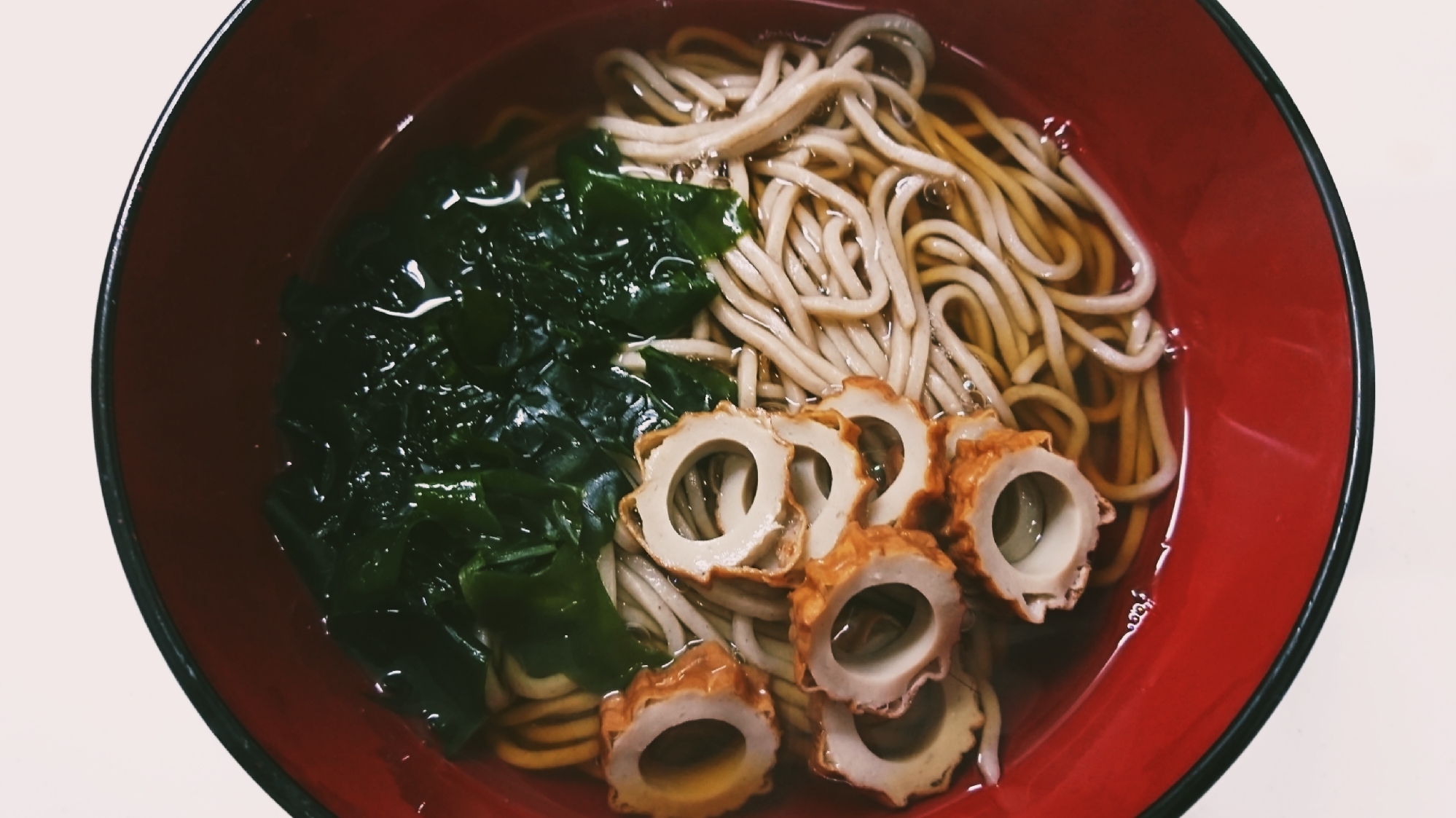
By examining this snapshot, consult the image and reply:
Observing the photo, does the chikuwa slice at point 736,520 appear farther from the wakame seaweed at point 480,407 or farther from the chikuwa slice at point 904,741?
the chikuwa slice at point 904,741

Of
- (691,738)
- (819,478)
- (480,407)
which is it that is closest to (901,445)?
(819,478)

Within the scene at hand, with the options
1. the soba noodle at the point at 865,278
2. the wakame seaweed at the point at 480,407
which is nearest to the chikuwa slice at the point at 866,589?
the soba noodle at the point at 865,278

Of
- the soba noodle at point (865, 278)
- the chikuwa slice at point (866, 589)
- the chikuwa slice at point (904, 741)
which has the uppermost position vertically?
the soba noodle at point (865, 278)

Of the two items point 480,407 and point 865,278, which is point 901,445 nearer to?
point 865,278

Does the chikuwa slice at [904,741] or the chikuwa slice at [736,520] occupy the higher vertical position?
the chikuwa slice at [736,520]

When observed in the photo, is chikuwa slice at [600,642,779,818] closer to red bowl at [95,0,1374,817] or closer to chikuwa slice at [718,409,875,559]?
red bowl at [95,0,1374,817]

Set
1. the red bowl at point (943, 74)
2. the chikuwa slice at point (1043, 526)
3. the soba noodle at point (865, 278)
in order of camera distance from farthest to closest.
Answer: the soba noodle at point (865, 278) < the chikuwa slice at point (1043, 526) < the red bowl at point (943, 74)

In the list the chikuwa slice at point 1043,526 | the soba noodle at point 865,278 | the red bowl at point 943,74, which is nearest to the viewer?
the red bowl at point 943,74
